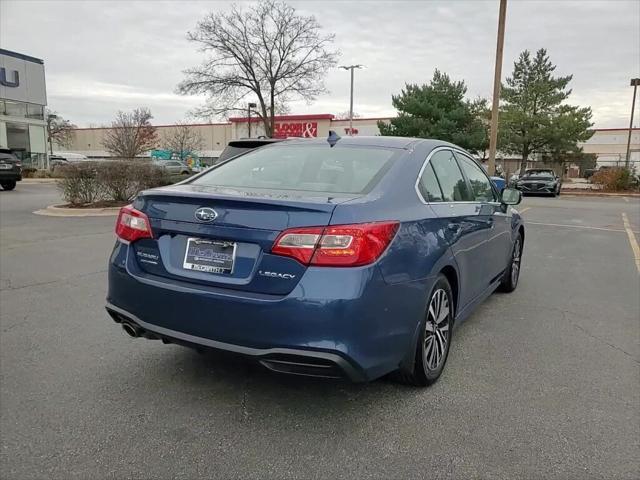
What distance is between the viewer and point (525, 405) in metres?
3.11

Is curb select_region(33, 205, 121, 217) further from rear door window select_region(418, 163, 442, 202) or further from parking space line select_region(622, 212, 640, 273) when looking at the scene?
parking space line select_region(622, 212, 640, 273)

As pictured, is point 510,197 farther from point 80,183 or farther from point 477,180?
point 80,183

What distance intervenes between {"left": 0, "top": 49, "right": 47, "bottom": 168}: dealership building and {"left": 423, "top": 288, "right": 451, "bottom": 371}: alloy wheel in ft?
125

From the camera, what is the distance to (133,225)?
3064 mm

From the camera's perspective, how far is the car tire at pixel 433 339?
3100mm

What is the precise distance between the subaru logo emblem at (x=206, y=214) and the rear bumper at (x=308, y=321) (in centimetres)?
37

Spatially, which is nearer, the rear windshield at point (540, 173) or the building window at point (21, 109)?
the rear windshield at point (540, 173)

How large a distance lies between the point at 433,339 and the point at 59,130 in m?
84.3

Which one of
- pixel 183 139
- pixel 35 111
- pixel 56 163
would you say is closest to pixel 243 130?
pixel 183 139

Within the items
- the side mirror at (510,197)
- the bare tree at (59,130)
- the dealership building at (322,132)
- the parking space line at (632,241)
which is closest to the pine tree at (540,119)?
the dealership building at (322,132)

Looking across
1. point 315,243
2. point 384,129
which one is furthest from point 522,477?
point 384,129

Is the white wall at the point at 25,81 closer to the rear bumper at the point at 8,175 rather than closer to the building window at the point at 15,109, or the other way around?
the building window at the point at 15,109

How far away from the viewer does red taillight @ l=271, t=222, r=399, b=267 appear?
2.51 metres

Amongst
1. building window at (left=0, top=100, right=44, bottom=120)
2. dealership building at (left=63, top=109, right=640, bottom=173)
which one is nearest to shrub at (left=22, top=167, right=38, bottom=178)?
building window at (left=0, top=100, right=44, bottom=120)
